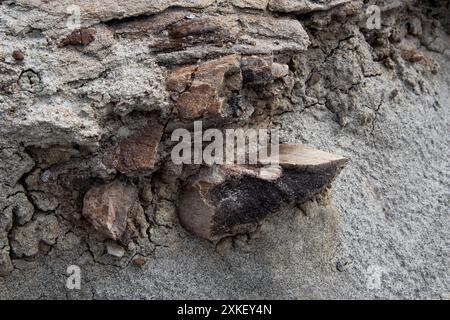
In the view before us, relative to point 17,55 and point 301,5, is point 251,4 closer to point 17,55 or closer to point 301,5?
point 301,5

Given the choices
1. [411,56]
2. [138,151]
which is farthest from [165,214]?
[411,56]

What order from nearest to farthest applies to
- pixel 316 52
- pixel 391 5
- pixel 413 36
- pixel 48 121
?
pixel 48 121 < pixel 316 52 < pixel 391 5 < pixel 413 36

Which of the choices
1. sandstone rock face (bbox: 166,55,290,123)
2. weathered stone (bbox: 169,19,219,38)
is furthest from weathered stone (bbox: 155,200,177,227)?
weathered stone (bbox: 169,19,219,38)

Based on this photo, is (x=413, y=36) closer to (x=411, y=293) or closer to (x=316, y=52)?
(x=316, y=52)

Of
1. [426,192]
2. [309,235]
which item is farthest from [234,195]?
[426,192]

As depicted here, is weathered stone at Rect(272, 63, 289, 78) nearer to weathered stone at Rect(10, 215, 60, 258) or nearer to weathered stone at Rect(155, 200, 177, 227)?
weathered stone at Rect(155, 200, 177, 227)
